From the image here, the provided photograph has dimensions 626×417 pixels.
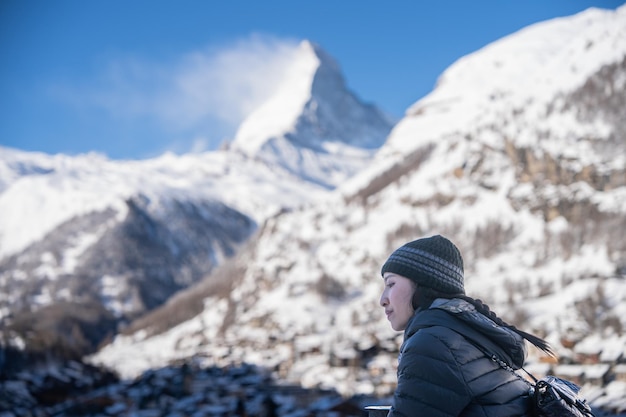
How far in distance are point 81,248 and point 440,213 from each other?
11973 centimetres

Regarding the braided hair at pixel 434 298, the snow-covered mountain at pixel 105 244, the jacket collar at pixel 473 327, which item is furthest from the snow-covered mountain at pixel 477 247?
the snow-covered mountain at pixel 105 244

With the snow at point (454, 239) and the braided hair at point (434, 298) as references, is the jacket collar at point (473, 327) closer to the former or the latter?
the braided hair at point (434, 298)

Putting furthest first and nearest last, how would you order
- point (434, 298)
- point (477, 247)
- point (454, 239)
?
point (454, 239)
point (477, 247)
point (434, 298)

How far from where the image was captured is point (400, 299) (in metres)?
2.23

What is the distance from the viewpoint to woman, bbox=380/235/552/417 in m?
1.83

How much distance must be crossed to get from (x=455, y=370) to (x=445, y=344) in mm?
90

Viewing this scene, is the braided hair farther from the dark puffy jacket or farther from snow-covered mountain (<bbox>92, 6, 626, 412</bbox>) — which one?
snow-covered mountain (<bbox>92, 6, 626, 412</bbox>)

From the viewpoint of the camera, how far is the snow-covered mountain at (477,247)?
35.4 metres

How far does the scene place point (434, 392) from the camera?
5.95 ft

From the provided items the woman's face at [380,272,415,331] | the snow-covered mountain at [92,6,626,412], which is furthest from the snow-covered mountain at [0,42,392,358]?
the woman's face at [380,272,415,331]

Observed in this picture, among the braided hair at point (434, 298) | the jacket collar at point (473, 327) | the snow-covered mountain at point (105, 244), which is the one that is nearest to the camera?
the jacket collar at point (473, 327)

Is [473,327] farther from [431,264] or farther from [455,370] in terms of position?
[431,264]

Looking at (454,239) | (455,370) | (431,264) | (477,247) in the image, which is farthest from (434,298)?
(454,239)

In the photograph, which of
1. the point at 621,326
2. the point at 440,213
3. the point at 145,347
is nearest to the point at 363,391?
the point at 621,326
